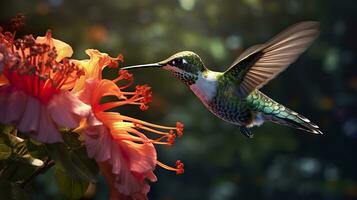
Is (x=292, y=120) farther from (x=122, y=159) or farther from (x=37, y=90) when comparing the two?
(x=37, y=90)

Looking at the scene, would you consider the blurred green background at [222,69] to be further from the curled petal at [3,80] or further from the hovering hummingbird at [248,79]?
the curled petal at [3,80]

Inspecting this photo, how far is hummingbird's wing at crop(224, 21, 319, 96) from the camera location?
4.08ft

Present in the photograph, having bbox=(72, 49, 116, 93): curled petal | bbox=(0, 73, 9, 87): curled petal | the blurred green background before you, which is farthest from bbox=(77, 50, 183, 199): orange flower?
the blurred green background

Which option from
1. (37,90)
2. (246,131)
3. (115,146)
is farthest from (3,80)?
(246,131)

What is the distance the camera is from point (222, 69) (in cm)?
391

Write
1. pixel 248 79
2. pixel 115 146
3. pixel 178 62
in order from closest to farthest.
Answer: pixel 115 146 → pixel 178 62 → pixel 248 79

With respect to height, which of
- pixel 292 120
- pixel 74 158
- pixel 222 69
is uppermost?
→ pixel 74 158

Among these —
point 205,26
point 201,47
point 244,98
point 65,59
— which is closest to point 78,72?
point 65,59

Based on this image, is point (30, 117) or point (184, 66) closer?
point (30, 117)

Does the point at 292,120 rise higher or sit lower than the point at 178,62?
lower

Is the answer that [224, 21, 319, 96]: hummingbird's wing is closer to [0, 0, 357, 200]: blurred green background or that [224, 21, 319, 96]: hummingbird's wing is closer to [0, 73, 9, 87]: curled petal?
[0, 73, 9, 87]: curled petal

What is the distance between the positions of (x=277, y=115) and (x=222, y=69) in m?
2.52

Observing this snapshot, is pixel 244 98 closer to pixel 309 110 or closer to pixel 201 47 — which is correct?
pixel 201 47

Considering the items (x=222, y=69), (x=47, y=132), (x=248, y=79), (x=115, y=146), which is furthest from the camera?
(x=222, y=69)
